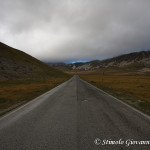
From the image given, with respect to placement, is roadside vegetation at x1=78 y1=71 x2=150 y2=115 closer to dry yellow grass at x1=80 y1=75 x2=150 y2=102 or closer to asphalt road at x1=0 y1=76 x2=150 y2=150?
dry yellow grass at x1=80 y1=75 x2=150 y2=102

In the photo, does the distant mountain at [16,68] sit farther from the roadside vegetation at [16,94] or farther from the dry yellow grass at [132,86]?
the dry yellow grass at [132,86]

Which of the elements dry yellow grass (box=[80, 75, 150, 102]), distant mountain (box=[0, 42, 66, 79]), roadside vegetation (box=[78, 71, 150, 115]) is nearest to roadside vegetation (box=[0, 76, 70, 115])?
roadside vegetation (box=[78, 71, 150, 115])

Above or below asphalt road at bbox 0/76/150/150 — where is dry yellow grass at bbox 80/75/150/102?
below

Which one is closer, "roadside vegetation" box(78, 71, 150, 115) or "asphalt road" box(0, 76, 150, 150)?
"asphalt road" box(0, 76, 150, 150)

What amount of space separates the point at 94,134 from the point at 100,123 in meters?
1.30

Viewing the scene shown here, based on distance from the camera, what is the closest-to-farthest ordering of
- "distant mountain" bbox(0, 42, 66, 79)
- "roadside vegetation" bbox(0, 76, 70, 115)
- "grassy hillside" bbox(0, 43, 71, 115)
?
1. "roadside vegetation" bbox(0, 76, 70, 115)
2. "grassy hillside" bbox(0, 43, 71, 115)
3. "distant mountain" bbox(0, 42, 66, 79)

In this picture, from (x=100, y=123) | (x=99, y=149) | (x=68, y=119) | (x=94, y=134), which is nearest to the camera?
(x=99, y=149)

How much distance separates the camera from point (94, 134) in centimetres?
524

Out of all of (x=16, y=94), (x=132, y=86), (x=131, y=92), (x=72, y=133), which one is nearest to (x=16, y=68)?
(x=16, y=94)

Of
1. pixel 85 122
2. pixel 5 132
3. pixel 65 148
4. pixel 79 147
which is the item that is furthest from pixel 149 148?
pixel 5 132

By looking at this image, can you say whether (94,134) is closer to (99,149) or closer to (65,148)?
(99,149)

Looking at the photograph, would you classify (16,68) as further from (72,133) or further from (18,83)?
(72,133)

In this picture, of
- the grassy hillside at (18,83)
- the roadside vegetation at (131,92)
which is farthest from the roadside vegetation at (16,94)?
the roadside vegetation at (131,92)

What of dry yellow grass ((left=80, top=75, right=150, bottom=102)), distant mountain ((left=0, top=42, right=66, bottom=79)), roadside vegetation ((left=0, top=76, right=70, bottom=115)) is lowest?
dry yellow grass ((left=80, top=75, right=150, bottom=102))
